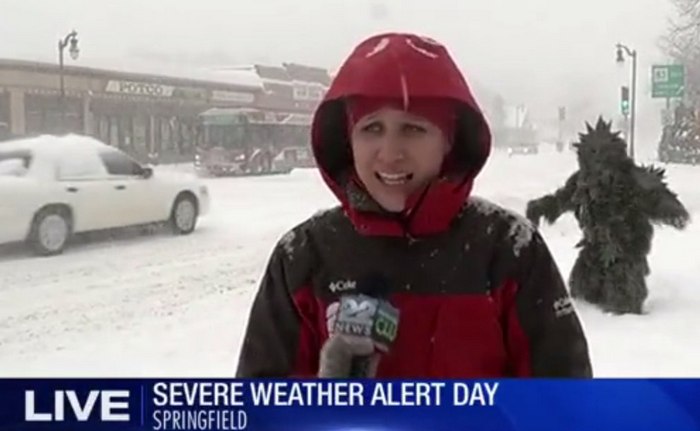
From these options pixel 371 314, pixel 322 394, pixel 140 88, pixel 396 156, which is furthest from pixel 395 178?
pixel 140 88

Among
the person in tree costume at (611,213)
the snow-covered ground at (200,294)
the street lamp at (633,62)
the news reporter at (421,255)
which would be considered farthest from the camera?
the person in tree costume at (611,213)

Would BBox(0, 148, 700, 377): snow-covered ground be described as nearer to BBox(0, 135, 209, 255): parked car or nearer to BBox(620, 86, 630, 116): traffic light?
BBox(0, 135, 209, 255): parked car

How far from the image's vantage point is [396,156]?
122 centimetres

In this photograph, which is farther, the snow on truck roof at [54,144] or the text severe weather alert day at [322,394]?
the snow on truck roof at [54,144]

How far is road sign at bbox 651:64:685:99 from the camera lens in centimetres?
152

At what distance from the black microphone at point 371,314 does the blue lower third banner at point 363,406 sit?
105mm

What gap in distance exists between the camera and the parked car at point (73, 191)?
58.0 inches

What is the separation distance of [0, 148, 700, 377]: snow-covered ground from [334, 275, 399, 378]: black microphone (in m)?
0.22

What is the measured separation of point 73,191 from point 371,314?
0.73 meters

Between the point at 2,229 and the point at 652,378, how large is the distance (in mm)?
1181

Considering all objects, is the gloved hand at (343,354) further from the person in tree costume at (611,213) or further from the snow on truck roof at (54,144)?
the snow on truck roof at (54,144)

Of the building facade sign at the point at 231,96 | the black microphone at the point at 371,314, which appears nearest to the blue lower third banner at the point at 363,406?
the black microphone at the point at 371,314

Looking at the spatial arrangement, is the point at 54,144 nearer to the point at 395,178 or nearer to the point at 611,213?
the point at 395,178

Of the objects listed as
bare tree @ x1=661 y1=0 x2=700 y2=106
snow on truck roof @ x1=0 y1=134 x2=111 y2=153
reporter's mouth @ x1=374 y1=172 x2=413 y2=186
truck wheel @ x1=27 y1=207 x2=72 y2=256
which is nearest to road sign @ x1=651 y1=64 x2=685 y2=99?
bare tree @ x1=661 y1=0 x2=700 y2=106
